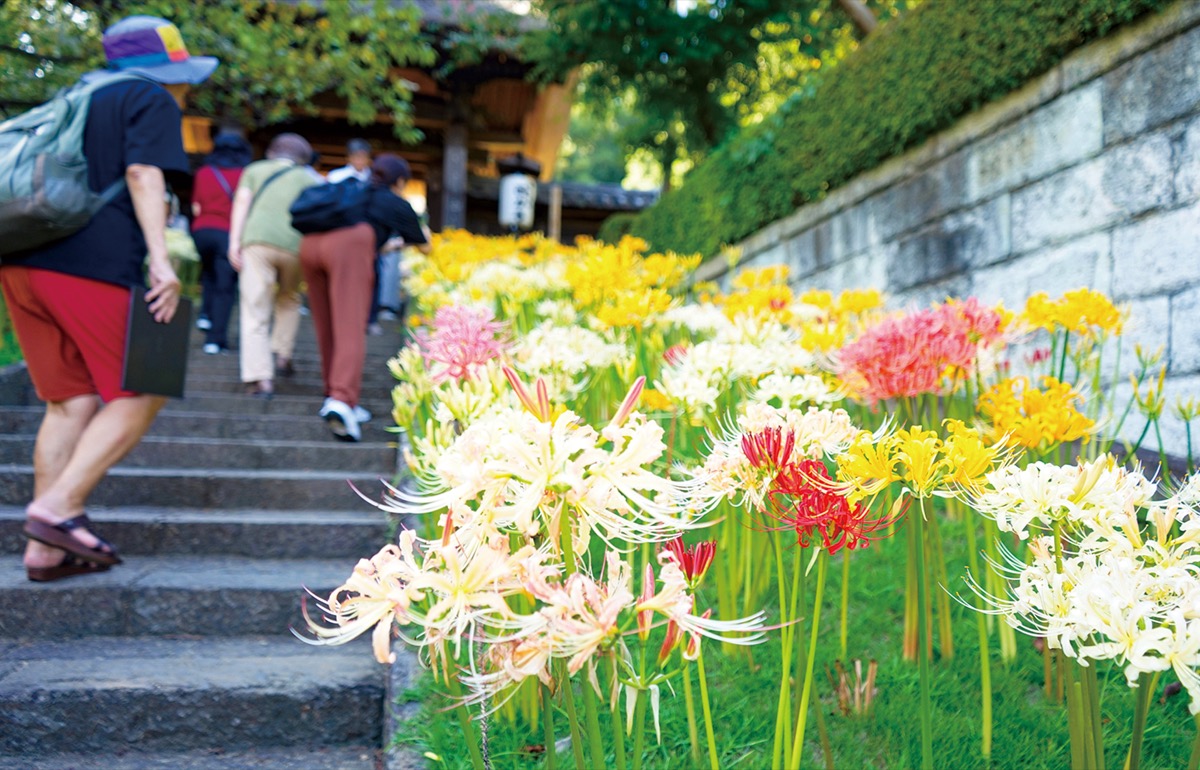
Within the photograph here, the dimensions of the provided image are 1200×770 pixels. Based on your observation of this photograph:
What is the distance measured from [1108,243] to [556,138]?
1285 cm

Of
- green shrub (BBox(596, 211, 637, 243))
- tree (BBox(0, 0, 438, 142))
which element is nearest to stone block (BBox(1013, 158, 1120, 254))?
tree (BBox(0, 0, 438, 142))

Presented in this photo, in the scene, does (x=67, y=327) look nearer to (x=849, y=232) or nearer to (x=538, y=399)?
(x=538, y=399)

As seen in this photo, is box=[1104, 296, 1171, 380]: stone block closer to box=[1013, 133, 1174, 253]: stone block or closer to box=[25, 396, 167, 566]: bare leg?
box=[1013, 133, 1174, 253]: stone block

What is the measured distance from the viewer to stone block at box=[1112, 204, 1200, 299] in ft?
9.78

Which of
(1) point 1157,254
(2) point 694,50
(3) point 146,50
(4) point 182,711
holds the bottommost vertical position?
(4) point 182,711

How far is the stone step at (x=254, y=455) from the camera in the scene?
389cm

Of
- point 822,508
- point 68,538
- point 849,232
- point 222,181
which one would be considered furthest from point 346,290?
point 849,232

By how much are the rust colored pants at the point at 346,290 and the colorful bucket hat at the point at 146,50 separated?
121 centimetres

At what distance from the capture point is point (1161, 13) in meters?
3.13

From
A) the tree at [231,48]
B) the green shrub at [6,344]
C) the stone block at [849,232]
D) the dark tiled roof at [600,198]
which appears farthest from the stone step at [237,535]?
the dark tiled roof at [600,198]

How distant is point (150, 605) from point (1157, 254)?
12.2 feet

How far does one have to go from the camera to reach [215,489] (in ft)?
11.6

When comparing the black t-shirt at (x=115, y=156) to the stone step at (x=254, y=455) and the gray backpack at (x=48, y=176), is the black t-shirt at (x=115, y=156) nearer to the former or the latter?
the gray backpack at (x=48, y=176)

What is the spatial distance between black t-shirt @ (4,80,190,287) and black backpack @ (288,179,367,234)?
1.32 m
